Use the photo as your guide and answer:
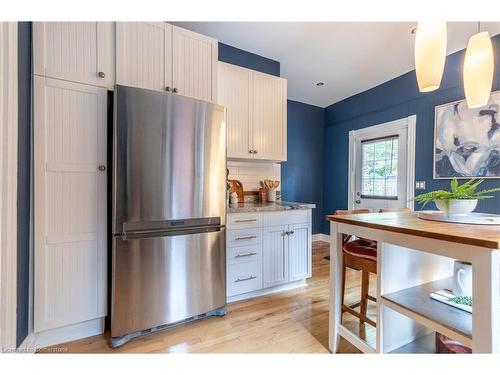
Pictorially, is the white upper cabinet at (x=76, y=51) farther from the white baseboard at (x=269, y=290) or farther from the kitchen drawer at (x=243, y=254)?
the white baseboard at (x=269, y=290)

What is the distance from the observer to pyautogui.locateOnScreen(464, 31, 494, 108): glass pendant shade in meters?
1.22

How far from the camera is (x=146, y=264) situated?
1571 millimetres

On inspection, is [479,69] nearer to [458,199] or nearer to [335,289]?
[458,199]

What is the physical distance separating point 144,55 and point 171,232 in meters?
1.34

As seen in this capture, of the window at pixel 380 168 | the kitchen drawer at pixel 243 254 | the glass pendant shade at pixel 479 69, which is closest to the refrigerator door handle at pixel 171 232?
the kitchen drawer at pixel 243 254

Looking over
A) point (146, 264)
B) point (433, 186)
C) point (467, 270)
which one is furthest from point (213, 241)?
point (433, 186)

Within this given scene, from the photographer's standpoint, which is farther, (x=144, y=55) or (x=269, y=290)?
(x=269, y=290)

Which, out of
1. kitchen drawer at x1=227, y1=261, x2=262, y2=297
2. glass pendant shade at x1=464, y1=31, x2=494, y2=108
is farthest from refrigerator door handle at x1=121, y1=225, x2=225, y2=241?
glass pendant shade at x1=464, y1=31, x2=494, y2=108

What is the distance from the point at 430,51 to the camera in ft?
3.86

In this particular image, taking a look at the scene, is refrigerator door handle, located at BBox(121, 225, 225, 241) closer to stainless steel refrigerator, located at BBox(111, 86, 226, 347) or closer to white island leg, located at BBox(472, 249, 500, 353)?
stainless steel refrigerator, located at BBox(111, 86, 226, 347)

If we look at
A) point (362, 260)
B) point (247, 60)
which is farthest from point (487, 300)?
point (247, 60)

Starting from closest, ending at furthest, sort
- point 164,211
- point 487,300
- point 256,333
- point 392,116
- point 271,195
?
point 487,300 → point 164,211 → point 256,333 → point 271,195 → point 392,116

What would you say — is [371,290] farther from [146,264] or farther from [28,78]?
[28,78]
